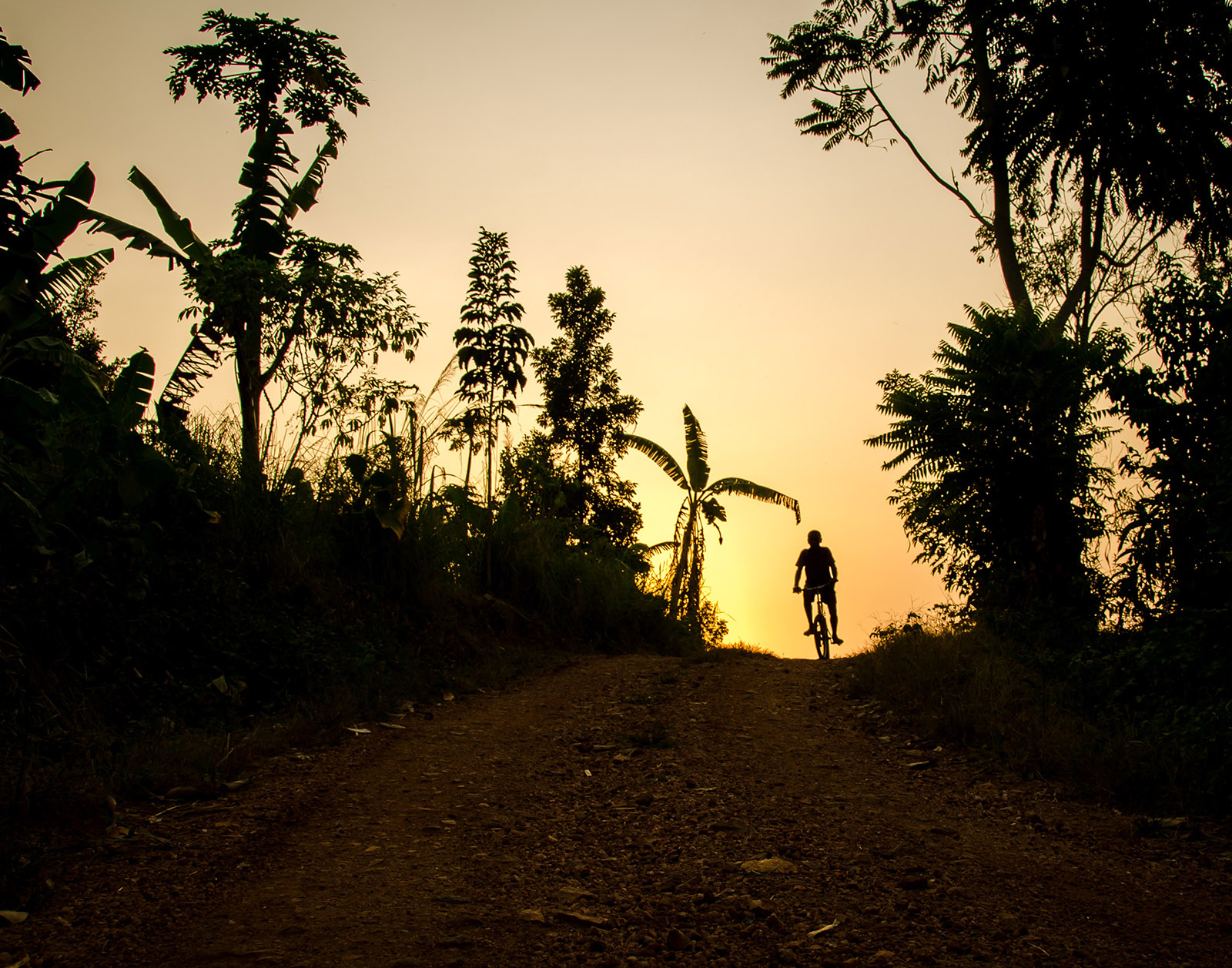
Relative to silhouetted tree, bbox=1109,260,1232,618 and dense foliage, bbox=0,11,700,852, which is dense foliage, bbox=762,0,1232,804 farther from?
dense foliage, bbox=0,11,700,852

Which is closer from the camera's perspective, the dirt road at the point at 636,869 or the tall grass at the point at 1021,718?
the dirt road at the point at 636,869

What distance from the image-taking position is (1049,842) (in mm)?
4359

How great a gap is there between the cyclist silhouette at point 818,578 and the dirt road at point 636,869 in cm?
699

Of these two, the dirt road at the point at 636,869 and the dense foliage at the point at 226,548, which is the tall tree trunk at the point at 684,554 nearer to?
the dense foliage at the point at 226,548

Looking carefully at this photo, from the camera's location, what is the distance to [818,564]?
1336 cm

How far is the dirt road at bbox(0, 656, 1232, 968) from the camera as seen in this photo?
306 centimetres

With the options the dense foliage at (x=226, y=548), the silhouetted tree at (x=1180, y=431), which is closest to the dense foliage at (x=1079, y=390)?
the silhouetted tree at (x=1180, y=431)

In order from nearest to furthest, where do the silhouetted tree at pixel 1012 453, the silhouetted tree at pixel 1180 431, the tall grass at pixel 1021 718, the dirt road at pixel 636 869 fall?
the dirt road at pixel 636 869 < the tall grass at pixel 1021 718 < the silhouetted tree at pixel 1180 431 < the silhouetted tree at pixel 1012 453

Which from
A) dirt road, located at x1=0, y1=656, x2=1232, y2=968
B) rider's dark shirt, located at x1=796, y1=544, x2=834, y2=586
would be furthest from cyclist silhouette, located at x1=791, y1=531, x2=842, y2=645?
dirt road, located at x1=0, y1=656, x2=1232, y2=968

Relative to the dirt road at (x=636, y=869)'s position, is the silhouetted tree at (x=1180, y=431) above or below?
above

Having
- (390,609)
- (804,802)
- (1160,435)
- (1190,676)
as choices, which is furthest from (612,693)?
(1160,435)

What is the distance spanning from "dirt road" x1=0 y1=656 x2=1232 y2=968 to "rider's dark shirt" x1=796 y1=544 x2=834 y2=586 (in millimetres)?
6996

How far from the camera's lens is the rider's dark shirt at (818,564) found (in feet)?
43.6

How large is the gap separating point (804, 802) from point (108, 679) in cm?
539
